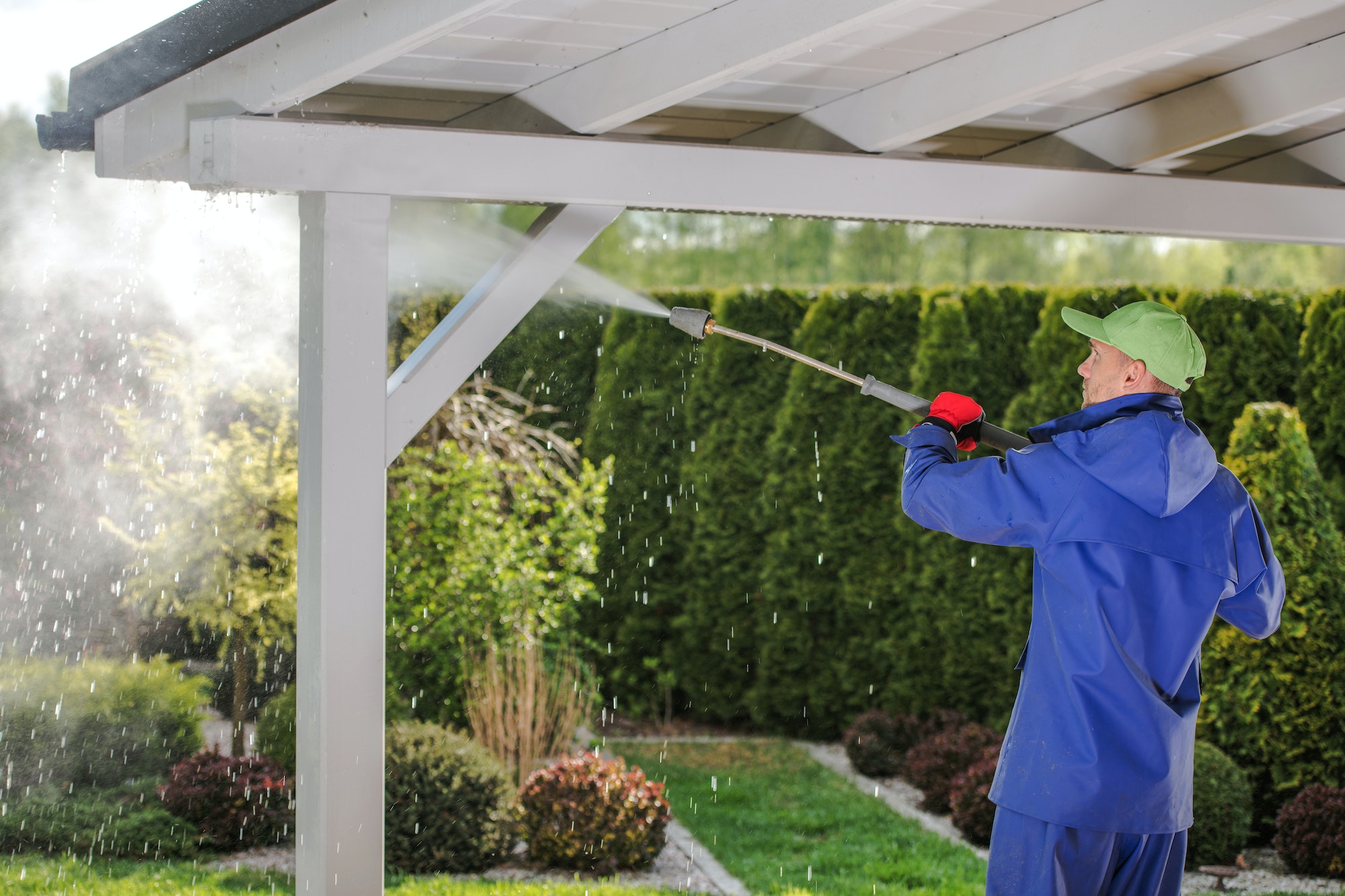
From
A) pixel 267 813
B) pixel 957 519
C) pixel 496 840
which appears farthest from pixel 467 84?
pixel 267 813

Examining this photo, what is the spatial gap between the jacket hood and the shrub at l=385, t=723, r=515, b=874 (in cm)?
291

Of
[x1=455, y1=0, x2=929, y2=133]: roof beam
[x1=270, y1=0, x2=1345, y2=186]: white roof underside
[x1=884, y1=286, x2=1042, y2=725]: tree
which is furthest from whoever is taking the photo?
[x1=884, y1=286, x2=1042, y2=725]: tree

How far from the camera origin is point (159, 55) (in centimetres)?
259

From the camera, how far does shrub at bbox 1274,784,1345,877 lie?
4.19 meters

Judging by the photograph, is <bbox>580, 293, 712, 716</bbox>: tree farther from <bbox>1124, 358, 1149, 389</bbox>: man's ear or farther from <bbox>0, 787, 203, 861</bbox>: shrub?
<bbox>1124, 358, 1149, 389</bbox>: man's ear

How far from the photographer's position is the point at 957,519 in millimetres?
2139

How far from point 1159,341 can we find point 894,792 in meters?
3.69

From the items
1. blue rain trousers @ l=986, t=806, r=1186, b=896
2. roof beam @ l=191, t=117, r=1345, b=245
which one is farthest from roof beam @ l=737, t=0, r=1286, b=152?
blue rain trousers @ l=986, t=806, r=1186, b=896

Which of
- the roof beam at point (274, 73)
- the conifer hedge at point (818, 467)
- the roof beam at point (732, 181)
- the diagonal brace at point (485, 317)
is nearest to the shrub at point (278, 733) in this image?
the conifer hedge at point (818, 467)

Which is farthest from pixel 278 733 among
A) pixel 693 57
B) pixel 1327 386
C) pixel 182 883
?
pixel 1327 386

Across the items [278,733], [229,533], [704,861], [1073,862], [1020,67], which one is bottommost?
[704,861]

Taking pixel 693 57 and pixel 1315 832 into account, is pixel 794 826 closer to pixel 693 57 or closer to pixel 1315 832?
pixel 1315 832

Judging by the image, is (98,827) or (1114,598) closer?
(1114,598)

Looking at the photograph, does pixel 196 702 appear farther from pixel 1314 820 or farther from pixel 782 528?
pixel 1314 820
